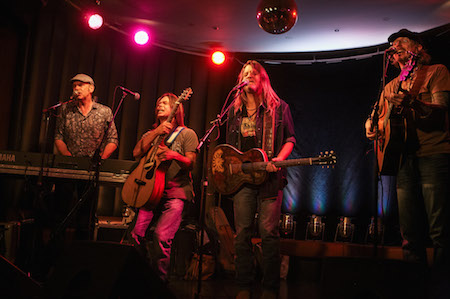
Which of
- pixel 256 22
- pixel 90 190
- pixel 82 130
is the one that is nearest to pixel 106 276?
pixel 90 190

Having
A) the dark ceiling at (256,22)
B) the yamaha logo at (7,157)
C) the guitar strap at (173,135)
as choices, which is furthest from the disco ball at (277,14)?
the yamaha logo at (7,157)

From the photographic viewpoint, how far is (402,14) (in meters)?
5.55

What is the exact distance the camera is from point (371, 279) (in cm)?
201

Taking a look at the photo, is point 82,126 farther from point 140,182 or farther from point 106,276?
point 106,276

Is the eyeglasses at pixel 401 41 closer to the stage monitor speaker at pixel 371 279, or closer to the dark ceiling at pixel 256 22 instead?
the dark ceiling at pixel 256 22

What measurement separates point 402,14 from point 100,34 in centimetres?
490

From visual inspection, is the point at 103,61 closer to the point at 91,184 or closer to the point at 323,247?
the point at 91,184

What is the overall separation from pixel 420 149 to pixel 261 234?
5.14ft

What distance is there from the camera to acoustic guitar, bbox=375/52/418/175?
10.7 ft

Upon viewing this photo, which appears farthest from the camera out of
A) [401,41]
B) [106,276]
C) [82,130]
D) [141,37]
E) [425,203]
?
[141,37]

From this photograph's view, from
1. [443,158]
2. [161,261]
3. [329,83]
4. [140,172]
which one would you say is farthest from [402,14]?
[161,261]

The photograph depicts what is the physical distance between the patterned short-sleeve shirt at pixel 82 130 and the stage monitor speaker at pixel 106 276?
3.00m

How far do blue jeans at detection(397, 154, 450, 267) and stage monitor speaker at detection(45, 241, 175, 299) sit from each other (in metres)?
2.20

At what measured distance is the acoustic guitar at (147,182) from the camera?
12.3 feet
